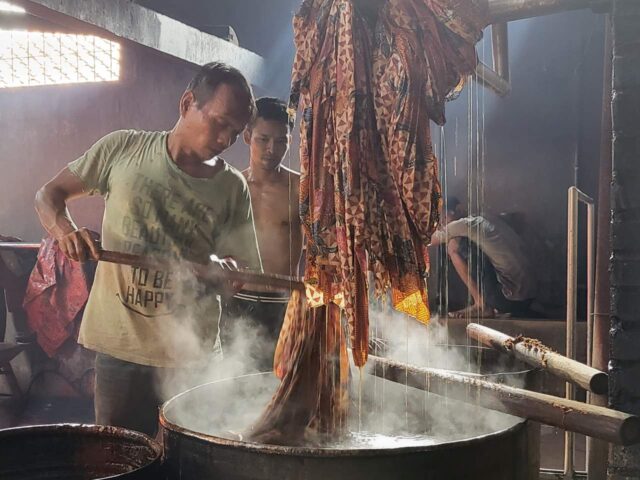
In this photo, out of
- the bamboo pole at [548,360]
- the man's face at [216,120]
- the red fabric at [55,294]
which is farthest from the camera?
the red fabric at [55,294]

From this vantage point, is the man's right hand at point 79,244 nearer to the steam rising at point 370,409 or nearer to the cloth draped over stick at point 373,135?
the steam rising at point 370,409

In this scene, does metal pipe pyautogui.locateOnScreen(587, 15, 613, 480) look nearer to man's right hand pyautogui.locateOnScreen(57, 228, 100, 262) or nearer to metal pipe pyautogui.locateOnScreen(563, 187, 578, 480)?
metal pipe pyautogui.locateOnScreen(563, 187, 578, 480)

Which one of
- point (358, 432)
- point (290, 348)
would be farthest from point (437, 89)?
point (358, 432)

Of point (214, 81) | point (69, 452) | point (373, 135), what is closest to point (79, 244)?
point (69, 452)

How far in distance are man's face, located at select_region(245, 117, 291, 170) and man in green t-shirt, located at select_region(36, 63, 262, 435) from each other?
1.10 m

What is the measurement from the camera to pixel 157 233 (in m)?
4.07

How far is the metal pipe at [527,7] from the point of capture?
306 cm

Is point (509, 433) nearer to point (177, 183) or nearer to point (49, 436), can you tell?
point (49, 436)

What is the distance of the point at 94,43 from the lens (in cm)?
790

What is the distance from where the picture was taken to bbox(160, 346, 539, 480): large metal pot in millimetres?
2338

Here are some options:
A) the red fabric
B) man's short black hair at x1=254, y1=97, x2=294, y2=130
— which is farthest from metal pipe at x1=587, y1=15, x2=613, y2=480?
the red fabric

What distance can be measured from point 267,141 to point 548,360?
3.10 meters

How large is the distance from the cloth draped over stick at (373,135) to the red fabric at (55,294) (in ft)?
16.5

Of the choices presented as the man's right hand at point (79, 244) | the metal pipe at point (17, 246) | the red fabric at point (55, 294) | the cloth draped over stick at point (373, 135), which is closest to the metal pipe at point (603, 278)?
the cloth draped over stick at point (373, 135)
